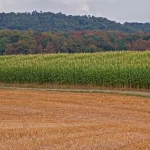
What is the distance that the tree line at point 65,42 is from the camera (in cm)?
7212

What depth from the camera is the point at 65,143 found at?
32.8ft

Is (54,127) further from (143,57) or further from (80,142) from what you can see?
(143,57)

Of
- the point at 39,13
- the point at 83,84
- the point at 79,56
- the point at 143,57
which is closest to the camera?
the point at 83,84

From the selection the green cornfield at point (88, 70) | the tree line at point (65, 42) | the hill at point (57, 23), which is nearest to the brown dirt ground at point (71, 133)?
the green cornfield at point (88, 70)

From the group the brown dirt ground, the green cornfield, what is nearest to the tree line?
the green cornfield

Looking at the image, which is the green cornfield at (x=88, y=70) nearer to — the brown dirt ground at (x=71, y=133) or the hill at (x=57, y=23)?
the brown dirt ground at (x=71, y=133)

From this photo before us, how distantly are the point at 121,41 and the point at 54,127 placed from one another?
6295 centimetres

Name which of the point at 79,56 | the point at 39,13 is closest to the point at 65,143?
the point at 79,56

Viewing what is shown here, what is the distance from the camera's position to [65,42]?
72.9m

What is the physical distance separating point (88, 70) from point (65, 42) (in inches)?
1405

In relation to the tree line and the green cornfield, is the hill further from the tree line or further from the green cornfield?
the green cornfield

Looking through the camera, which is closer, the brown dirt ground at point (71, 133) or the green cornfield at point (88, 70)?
the brown dirt ground at point (71, 133)

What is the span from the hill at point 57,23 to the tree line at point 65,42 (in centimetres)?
3250

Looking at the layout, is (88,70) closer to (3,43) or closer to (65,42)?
(65,42)
